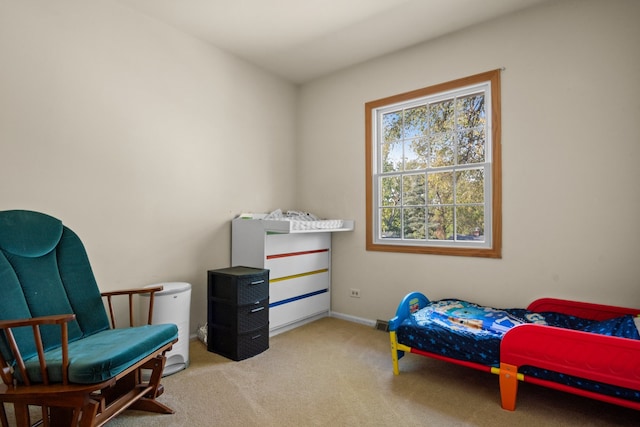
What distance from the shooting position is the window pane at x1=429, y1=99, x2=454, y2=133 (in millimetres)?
3113

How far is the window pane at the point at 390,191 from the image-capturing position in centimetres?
Result: 341

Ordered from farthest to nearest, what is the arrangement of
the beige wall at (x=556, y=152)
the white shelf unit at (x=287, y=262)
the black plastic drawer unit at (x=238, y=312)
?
the white shelf unit at (x=287, y=262) → the black plastic drawer unit at (x=238, y=312) → the beige wall at (x=556, y=152)

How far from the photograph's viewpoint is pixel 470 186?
2.98m

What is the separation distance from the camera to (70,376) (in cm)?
144

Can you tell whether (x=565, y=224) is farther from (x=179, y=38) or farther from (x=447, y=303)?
(x=179, y=38)

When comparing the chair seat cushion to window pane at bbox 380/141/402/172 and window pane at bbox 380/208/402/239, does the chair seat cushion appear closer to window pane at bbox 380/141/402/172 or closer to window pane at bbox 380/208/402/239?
window pane at bbox 380/208/402/239

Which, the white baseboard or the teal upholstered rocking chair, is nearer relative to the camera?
the teal upholstered rocking chair

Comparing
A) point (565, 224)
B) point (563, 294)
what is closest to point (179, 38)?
point (565, 224)

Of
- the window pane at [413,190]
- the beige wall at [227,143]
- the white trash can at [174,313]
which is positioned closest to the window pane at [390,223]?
the window pane at [413,190]

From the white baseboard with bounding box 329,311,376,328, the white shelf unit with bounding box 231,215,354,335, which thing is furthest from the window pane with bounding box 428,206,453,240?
the white baseboard with bounding box 329,311,376,328

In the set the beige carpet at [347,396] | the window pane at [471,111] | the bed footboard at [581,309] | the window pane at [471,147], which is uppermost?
the window pane at [471,111]

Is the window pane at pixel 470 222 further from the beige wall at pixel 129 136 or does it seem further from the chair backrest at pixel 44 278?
the chair backrest at pixel 44 278

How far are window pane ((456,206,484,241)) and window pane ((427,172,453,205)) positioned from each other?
15 cm

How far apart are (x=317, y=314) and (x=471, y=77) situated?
2736 mm
